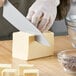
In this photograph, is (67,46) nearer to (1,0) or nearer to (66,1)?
(66,1)

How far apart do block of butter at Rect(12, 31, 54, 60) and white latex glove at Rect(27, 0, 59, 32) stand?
6cm

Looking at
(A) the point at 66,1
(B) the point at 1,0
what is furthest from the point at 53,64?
(A) the point at 66,1

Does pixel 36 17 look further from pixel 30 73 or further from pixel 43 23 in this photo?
pixel 30 73

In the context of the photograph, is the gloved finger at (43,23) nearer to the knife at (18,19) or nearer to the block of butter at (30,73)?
the knife at (18,19)

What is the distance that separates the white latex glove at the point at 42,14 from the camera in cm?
115

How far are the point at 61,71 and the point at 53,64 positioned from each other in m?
0.09

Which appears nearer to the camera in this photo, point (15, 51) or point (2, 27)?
point (15, 51)

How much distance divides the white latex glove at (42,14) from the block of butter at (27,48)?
0.06 meters

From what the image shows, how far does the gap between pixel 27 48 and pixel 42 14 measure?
0.16 metres

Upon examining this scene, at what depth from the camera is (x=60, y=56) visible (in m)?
1.07

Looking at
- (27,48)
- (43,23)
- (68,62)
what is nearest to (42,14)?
(43,23)

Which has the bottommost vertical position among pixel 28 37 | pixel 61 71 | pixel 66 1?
pixel 61 71

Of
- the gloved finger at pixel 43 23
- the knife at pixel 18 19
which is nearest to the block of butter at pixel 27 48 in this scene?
the gloved finger at pixel 43 23

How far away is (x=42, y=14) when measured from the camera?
119 centimetres
